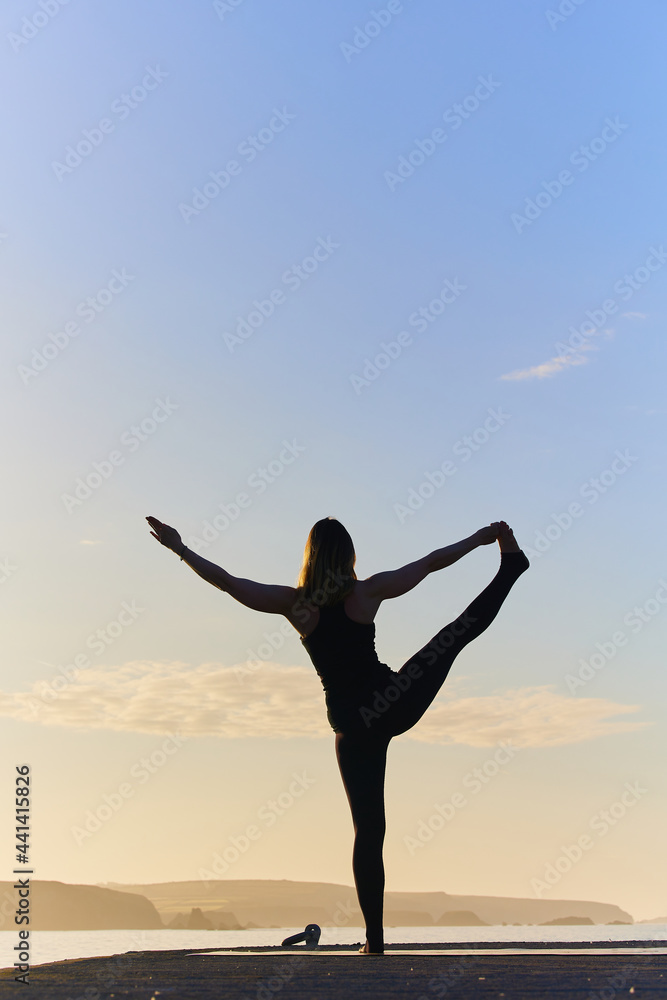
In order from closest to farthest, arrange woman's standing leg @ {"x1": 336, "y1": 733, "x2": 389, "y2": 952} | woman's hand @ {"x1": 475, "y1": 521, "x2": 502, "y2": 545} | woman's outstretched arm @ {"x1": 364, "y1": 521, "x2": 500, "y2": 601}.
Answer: woman's standing leg @ {"x1": 336, "y1": 733, "x2": 389, "y2": 952}
woman's outstretched arm @ {"x1": 364, "y1": 521, "x2": 500, "y2": 601}
woman's hand @ {"x1": 475, "y1": 521, "x2": 502, "y2": 545}

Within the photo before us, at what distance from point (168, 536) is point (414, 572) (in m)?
1.64

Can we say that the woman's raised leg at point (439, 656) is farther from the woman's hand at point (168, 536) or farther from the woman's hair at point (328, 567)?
the woman's hand at point (168, 536)

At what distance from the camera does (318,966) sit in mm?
4898

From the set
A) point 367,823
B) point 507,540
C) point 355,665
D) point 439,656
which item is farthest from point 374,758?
point 507,540

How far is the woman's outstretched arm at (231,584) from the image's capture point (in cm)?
616

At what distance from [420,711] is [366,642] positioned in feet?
1.87

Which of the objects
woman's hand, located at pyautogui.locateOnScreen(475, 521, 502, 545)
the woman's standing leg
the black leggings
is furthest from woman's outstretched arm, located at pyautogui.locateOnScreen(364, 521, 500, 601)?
the woman's standing leg

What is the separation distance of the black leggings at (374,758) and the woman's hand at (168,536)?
1.57m

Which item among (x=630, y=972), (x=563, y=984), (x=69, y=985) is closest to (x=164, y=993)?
(x=69, y=985)

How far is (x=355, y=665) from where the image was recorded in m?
6.19

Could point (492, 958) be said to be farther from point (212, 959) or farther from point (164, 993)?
point (164, 993)

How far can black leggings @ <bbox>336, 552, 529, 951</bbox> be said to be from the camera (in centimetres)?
605

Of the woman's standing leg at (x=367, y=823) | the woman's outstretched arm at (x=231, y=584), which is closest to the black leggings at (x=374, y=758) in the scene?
the woman's standing leg at (x=367, y=823)

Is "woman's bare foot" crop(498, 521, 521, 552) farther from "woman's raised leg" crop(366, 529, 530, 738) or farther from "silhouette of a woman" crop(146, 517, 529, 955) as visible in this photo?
"silhouette of a woman" crop(146, 517, 529, 955)
